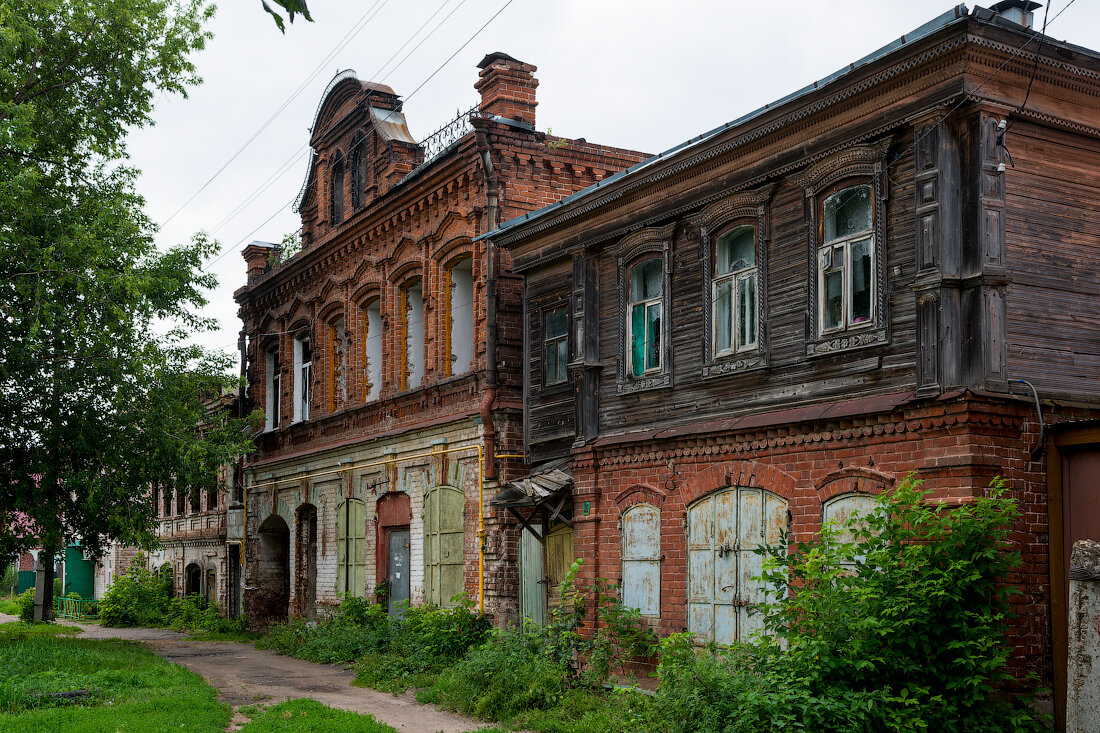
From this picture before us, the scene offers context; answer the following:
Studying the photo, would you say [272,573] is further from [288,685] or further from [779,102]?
[779,102]

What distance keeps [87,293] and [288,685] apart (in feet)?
22.8

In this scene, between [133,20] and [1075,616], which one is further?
[133,20]

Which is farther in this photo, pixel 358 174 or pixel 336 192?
pixel 336 192

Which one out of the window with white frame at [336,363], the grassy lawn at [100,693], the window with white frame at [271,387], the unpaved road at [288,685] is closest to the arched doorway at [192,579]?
the window with white frame at [271,387]

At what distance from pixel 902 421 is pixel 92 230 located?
1340 centimetres

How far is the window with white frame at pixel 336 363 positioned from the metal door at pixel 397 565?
4.01 metres

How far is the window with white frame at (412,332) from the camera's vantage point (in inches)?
816

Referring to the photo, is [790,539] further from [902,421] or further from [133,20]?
[133,20]

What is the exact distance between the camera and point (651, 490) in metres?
13.9

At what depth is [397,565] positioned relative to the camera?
20375mm

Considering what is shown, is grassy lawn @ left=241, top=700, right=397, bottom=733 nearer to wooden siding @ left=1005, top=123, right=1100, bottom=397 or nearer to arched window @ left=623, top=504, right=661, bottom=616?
arched window @ left=623, top=504, right=661, bottom=616

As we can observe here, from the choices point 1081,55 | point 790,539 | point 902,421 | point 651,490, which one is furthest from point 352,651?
point 1081,55

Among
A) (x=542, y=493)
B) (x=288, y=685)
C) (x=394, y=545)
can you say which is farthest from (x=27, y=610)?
(x=542, y=493)

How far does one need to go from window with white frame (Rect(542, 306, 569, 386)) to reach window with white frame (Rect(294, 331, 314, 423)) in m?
10.0
